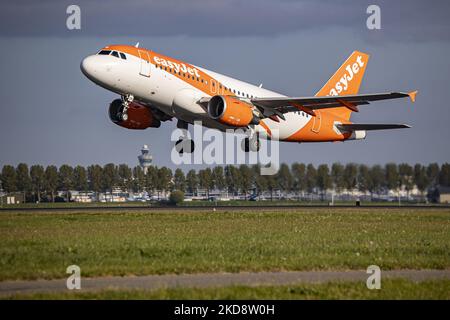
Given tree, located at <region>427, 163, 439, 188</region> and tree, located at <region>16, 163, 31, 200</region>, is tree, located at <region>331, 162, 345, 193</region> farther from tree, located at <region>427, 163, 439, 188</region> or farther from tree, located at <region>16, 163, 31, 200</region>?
tree, located at <region>16, 163, 31, 200</region>

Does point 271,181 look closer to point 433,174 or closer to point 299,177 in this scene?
point 299,177

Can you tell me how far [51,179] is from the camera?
10619 cm

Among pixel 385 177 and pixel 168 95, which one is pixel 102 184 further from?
pixel 168 95

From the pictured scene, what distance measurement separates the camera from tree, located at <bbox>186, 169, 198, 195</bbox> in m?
108

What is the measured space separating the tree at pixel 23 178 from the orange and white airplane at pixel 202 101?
5058 centimetres

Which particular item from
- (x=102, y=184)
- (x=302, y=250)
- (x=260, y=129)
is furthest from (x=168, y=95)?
(x=102, y=184)

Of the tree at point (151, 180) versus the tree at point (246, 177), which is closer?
the tree at point (246, 177)

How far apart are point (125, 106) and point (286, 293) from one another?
33.8 meters

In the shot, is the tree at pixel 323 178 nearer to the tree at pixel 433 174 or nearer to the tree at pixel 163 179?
the tree at pixel 433 174

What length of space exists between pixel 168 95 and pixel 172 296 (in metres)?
31.9

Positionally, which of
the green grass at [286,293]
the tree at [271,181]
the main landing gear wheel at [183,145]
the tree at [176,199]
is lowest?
the green grass at [286,293]

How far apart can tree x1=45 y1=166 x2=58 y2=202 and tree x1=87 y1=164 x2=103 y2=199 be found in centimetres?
457

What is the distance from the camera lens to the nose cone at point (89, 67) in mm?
46188

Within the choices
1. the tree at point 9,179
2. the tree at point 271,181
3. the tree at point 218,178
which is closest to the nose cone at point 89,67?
the tree at point 271,181
